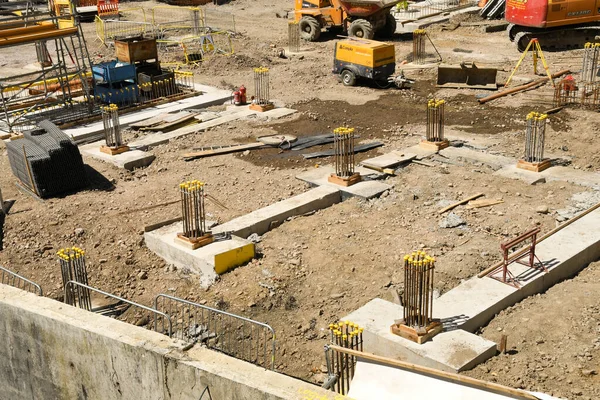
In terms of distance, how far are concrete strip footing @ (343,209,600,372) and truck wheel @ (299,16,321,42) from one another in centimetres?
1881

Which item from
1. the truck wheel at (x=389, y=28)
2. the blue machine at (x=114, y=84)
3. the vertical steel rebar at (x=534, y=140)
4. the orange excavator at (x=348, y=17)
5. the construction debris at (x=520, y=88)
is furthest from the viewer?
the truck wheel at (x=389, y=28)

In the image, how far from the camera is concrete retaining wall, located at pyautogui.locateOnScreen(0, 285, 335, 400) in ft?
28.9

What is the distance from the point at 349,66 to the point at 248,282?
1239 centimetres

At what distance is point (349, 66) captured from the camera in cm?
2348

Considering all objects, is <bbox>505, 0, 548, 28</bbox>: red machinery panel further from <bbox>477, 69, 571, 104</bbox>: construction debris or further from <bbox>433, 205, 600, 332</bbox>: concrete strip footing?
<bbox>433, 205, 600, 332</bbox>: concrete strip footing

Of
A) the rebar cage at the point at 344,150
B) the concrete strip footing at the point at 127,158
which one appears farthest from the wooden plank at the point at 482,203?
the concrete strip footing at the point at 127,158

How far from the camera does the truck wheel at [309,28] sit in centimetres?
3028

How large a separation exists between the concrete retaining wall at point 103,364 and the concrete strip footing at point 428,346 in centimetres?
195

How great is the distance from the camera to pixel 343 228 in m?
14.1

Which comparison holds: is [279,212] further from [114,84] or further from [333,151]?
[114,84]

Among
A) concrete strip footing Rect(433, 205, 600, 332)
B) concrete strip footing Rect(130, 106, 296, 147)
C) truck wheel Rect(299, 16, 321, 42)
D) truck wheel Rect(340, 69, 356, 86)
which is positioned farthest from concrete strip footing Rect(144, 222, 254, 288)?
truck wheel Rect(299, 16, 321, 42)

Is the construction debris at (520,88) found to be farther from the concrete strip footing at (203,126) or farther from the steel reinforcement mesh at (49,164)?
the steel reinforcement mesh at (49,164)

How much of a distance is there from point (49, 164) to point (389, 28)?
1785 cm

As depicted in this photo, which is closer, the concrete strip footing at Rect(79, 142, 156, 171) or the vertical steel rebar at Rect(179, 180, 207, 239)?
the vertical steel rebar at Rect(179, 180, 207, 239)
